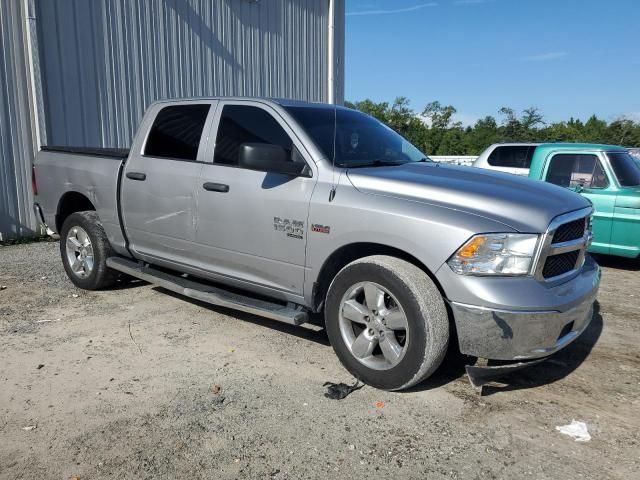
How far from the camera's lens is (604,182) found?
761cm

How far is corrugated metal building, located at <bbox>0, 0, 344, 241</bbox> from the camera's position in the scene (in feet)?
28.3

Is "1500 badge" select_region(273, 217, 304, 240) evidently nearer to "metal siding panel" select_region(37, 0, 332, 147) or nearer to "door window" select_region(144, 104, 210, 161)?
"door window" select_region(144, 104, 210, 161)

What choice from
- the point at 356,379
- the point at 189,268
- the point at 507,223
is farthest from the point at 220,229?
the point at 507,223

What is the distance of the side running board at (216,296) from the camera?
400 cm

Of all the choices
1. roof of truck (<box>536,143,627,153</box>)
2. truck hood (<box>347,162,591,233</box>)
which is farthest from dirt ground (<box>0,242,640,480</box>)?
roof of truck (<box>536,143,627,153</box>)

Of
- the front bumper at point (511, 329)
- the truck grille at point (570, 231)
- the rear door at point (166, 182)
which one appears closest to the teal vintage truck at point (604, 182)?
the truck grille at point (570, 231)

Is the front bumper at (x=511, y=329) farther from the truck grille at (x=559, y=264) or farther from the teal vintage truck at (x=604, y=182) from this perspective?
the teal vintage truck at (x=604, y=182)

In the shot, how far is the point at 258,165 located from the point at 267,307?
1.10 metres

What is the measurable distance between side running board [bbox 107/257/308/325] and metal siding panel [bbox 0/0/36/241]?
4392mm

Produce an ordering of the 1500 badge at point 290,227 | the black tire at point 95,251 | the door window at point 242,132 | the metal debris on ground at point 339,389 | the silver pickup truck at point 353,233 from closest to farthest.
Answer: the silver pickup truck at point 353,233 < the metal debris on ground at point 339,389 < the 1500 badge at point 290,227 < the door window at point 242,132 < the black tire at point 95,251

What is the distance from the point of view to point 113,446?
296 centimetres

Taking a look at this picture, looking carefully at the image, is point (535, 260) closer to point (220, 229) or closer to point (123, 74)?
point (220, 229)

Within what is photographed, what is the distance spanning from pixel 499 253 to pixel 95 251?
4251 mm

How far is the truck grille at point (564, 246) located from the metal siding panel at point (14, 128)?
846 centimetres
